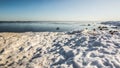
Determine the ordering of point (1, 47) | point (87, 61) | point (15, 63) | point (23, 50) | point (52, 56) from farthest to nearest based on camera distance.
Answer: point (1, 47)
point (23, 50)
point (52, 56)
point (15, 63)
point (87, 61)

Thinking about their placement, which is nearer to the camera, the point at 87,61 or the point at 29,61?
the point at 87,61

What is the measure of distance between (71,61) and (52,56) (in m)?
1.55

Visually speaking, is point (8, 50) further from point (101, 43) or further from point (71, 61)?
point (101, 43)

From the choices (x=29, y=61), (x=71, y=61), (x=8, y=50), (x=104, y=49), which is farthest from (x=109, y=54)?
(x=8, y=50)

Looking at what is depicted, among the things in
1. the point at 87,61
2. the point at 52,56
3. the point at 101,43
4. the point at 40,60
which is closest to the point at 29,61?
the point at 40,60

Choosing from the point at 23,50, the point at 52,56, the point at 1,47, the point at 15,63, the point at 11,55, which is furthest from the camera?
the point at 1,47

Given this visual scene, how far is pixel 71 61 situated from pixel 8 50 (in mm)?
5171

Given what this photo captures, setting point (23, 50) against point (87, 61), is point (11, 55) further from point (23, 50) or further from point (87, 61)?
point (87, 61)

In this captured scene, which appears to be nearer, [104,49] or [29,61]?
[29,61]

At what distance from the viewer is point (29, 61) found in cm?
874

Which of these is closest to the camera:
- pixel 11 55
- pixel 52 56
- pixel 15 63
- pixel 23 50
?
pixel 15 63

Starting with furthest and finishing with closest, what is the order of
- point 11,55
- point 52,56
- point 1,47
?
1. point 1,47
2. point 11,55
3. point 52,56

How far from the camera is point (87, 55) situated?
28.5ft

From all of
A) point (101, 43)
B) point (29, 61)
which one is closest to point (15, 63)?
point (29, 61)
